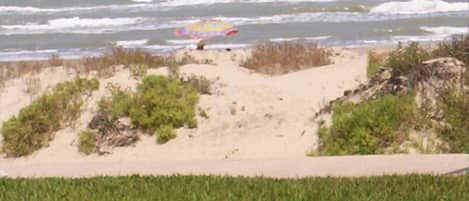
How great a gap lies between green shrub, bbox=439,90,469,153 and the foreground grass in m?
3.15

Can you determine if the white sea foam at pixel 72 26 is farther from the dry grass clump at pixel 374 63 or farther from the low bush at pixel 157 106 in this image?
the low bush at pixel 157 106

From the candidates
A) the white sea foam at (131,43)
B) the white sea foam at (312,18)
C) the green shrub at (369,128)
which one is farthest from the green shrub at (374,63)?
the white sea foam at (312,18)

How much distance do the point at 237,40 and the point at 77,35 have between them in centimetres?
510

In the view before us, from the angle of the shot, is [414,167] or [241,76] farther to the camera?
[241,76]

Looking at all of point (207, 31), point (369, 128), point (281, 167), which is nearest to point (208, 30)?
point (207, 31)

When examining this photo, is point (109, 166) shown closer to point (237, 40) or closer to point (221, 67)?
point (221, 67)

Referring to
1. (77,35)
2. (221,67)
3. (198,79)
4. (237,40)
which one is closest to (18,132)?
(198,79)

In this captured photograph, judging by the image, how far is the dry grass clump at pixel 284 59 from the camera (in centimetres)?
1817

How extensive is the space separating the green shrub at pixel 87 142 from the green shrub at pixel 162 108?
1.95ft

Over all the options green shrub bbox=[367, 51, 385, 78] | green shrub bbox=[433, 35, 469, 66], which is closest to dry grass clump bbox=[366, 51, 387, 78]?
green shrub bbox=[367, 51, 385, 78]

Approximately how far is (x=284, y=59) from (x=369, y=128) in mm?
5080

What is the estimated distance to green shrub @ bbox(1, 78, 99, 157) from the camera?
49.5ft

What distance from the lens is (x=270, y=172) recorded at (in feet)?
37.4

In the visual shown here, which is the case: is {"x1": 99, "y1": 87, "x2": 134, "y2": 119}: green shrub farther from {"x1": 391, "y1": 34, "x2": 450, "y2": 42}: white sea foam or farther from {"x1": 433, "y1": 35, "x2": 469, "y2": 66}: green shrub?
{"x1": 391, "y1": 34, "x2": 450, "y2": 42}: white sea foam
